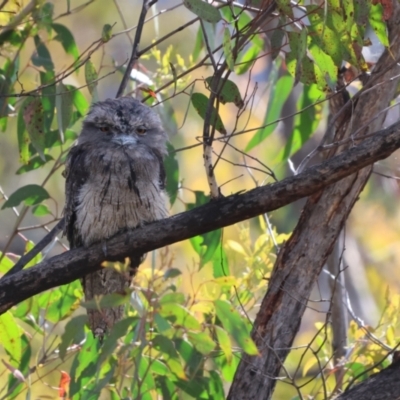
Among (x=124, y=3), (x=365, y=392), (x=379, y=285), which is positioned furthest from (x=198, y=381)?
(x=124, y=3)

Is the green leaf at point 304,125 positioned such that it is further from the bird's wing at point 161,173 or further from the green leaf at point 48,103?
the green leaf at point 48,103

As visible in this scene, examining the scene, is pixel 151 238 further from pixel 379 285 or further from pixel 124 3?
pixel 124 3

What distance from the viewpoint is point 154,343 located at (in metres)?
2.39

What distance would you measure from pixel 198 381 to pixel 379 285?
5.15 m

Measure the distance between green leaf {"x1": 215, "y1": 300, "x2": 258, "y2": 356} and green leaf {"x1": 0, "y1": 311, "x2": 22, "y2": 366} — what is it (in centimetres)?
132

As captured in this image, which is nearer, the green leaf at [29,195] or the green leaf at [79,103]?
the green leaf at [29,195]

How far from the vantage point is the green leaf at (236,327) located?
2377 millimetres

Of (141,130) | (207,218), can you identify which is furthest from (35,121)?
(207,218)

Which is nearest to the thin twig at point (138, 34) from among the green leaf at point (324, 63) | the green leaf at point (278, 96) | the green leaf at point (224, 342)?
the green leaf at point (324, 63)

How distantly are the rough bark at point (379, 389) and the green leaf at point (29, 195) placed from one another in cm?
162

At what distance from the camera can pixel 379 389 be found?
278 centimetres

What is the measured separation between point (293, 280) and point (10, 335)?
1.23 meters

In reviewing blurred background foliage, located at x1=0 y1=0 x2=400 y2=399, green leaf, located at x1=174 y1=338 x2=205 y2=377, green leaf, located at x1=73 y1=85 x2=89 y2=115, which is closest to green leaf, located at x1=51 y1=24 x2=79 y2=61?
blurred background foliage, located at x1=0 y1=0 x2=400 y2=399

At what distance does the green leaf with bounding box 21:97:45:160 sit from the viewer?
3.42 metres
